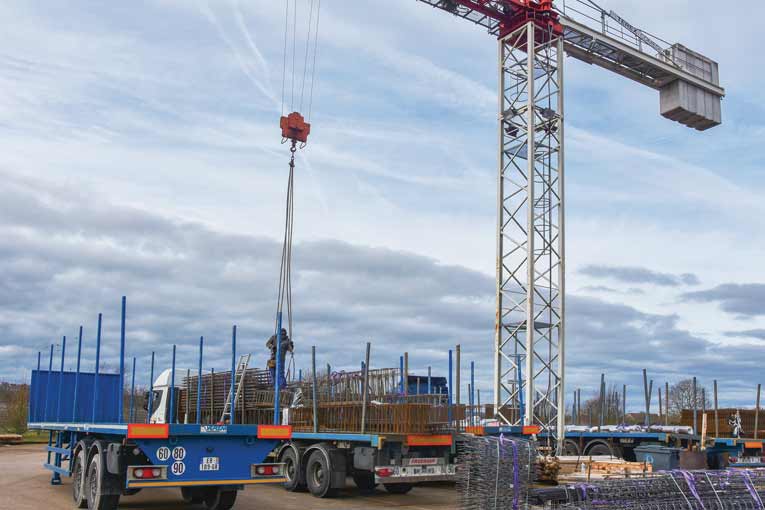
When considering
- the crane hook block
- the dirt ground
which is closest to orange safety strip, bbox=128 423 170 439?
the dirt ground

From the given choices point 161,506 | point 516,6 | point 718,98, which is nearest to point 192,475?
point 161,506

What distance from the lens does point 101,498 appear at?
1062 centimetres

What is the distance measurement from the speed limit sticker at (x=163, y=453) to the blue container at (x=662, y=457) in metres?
12.2

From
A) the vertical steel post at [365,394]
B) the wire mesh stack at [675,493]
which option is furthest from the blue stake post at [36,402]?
the wire mesh stack at [675,493]

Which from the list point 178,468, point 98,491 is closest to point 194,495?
point 98,491

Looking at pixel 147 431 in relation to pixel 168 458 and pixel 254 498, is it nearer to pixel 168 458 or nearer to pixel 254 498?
pixel 168 458

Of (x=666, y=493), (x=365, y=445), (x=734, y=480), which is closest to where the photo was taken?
(x=666, y=493)

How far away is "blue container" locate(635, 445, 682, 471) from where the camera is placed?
18.4 meters

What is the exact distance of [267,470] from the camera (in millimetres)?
11070

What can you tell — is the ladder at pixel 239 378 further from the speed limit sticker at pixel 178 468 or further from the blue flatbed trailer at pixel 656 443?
the blue flatbed trailer at pixel 656 443

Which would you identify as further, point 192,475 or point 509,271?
point 509,271

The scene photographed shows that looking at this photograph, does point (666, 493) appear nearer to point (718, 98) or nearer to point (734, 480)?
point (734, 480)

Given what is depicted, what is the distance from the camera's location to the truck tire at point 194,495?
41.7 ft

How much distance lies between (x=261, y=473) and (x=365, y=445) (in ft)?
10.5
